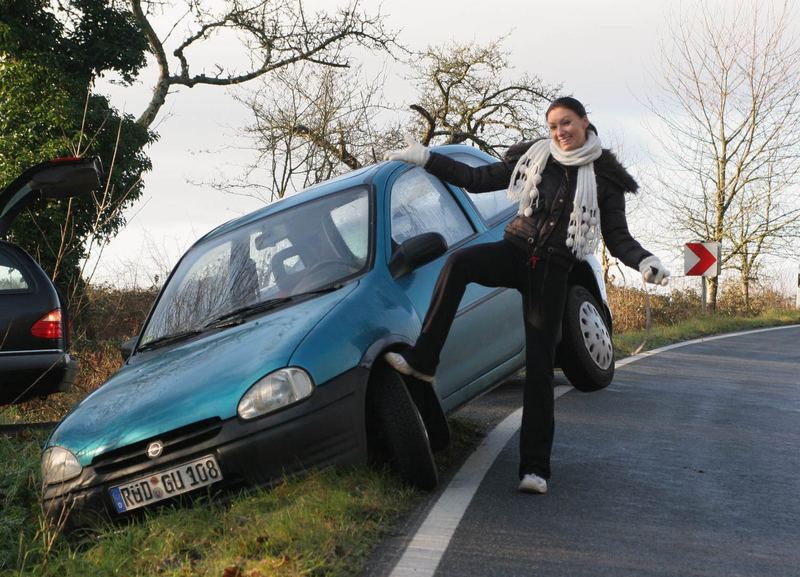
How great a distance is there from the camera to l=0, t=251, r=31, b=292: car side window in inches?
321

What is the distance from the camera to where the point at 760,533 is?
4.58m

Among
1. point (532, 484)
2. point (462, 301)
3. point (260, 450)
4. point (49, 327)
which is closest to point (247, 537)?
point (260, 450)

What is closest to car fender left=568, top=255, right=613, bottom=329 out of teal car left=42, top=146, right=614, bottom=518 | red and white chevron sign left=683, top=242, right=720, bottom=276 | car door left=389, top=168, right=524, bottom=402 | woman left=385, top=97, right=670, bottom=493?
teal car left=42, top=146, right=614, bottom=518

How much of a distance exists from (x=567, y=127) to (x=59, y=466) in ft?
9.28

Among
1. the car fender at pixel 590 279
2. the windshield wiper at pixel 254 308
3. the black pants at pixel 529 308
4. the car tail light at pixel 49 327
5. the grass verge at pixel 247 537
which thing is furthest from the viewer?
the car tail light at pixel 49 327

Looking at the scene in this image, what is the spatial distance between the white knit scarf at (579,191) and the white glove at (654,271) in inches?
10.7

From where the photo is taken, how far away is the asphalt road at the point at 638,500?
406 centimetres

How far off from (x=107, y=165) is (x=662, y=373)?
1609 centimetres

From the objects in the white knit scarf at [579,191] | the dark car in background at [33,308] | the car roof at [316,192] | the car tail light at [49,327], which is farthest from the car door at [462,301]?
the car tail light at [49,327]

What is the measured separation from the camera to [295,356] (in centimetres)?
474

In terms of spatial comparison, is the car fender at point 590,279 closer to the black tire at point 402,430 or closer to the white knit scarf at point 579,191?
the white knit scarf at point 579,191

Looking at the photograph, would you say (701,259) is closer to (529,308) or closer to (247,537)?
(529,308)

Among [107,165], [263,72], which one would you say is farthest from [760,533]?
[263,72]

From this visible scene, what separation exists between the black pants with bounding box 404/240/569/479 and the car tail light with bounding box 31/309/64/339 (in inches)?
156
